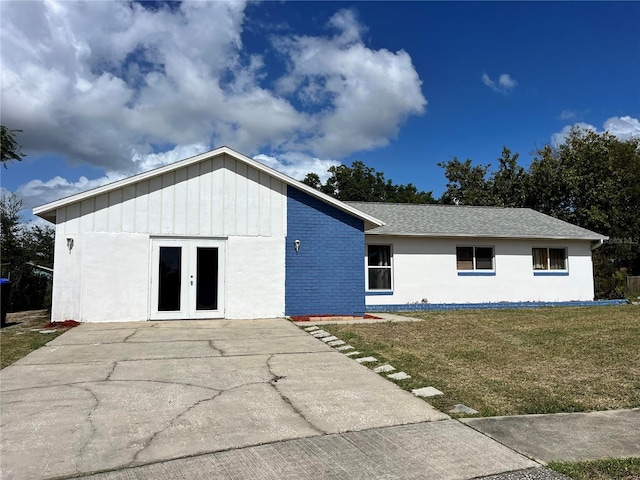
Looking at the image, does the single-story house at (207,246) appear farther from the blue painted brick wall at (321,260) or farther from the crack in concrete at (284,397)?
the crack in concrete at (284,397)

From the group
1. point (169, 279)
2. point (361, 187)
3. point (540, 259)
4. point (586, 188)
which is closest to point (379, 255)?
point (540, 259)

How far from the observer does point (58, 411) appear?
4.78 metres

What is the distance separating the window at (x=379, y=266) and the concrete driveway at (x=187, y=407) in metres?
8.02

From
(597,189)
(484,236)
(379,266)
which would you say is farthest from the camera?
(597,189)

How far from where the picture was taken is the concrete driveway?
3703mm

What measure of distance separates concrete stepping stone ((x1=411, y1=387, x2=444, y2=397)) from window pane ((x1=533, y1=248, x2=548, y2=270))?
47.0 feet

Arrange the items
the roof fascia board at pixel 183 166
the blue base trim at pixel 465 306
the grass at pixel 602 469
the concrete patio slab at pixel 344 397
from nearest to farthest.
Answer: the grass at pixel 602 469 < the concrete patio slab at pixel 344 397 < the roof fascia board at pixel 183 166 < the blue base trim at pixel 465 306

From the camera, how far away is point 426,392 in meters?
5.50

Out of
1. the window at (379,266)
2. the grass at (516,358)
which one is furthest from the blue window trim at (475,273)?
the grass at (516,358)

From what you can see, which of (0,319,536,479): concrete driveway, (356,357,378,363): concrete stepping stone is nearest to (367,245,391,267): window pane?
(0,319,536,479): concrete driveway

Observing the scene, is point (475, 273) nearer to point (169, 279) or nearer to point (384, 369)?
point (169, 279)

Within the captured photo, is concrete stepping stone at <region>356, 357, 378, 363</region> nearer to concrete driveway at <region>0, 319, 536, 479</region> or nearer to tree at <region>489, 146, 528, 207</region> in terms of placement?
concrete driveway at <region>0, 319, 536, 479</region>

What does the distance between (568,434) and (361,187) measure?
44.7 metres

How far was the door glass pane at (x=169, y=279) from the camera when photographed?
12344 mm
